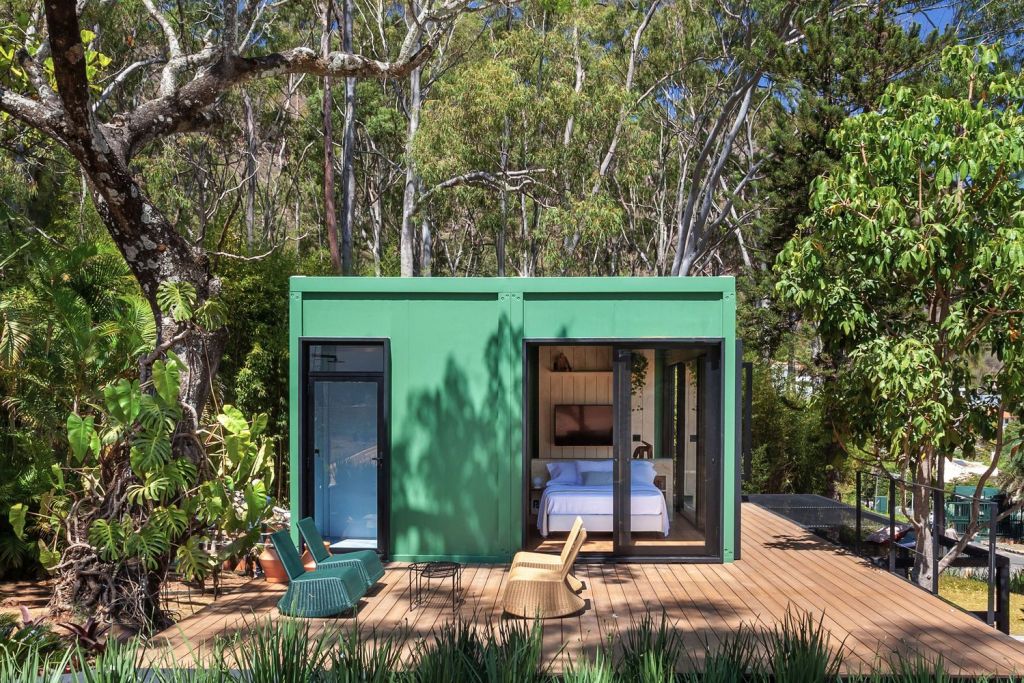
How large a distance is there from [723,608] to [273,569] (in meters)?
3.93

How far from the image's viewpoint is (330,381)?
828 centimetres

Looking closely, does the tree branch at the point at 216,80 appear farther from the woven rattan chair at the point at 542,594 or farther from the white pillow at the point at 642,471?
the woven rattan chair at the point at 542,594

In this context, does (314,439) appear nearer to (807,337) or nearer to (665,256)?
(807,337)

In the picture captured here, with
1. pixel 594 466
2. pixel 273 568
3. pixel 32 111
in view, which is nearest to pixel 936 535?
pixel 594 466

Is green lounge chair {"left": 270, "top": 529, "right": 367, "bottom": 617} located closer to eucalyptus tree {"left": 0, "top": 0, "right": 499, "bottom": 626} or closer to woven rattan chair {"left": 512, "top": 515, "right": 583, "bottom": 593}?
woven rattan chair {"left": 512, "top": 515, "right": 583, "bottom": 593}

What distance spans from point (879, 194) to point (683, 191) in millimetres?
14662

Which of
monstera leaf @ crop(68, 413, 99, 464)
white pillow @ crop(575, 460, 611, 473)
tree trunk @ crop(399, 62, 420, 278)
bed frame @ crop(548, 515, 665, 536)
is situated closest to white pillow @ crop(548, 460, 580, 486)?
white pillow @ crop(575, 460, 611, 473)

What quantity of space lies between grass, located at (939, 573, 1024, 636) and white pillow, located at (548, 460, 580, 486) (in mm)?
3942

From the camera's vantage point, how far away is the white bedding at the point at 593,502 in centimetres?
838

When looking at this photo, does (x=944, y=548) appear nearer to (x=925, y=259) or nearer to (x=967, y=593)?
(x=967, y=593)

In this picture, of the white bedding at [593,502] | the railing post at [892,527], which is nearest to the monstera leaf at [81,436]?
the white bedding at [593,502]

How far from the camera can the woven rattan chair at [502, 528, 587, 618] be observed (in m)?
6.19

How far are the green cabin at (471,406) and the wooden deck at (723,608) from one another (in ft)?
1.44

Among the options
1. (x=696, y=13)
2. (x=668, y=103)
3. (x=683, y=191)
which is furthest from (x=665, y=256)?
(x=696, y=13)
